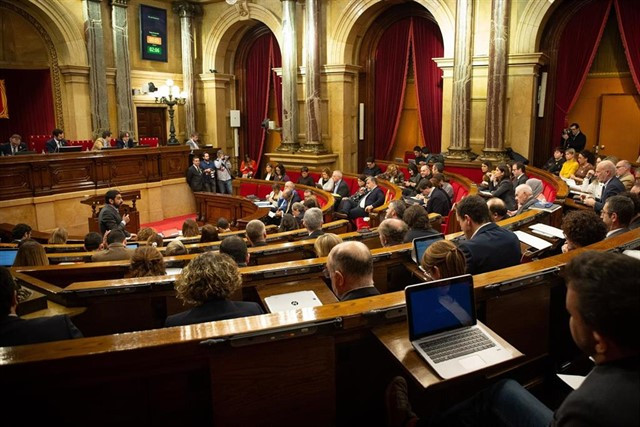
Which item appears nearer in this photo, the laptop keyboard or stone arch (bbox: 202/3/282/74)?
the laptop keyboard

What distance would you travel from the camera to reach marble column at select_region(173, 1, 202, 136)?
1375 centimetres

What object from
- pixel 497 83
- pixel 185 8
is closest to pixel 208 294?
pixel 497 83

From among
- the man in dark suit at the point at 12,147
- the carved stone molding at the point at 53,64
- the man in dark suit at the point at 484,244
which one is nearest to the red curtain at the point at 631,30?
the man in dark suit at the point at 484,244

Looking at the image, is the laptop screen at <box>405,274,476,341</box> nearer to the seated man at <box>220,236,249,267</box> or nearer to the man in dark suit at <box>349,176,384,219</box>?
the seated man at <box>220,236,249,267</box>

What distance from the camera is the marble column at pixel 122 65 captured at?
12.2 metres

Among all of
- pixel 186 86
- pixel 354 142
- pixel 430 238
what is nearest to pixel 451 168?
pixel 354 142

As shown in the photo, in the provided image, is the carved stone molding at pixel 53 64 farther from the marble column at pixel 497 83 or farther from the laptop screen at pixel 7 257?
the marble column at pixel 497 83

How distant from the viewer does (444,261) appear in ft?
8.90

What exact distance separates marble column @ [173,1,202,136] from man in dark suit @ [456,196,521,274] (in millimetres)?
11629

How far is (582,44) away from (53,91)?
11.0 m

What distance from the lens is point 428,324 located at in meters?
2.03

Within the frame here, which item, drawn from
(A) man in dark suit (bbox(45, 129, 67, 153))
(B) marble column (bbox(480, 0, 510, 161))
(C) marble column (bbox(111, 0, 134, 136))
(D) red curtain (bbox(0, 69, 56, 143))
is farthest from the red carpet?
(B) marble column (bbox(480, 0, 510, 161))

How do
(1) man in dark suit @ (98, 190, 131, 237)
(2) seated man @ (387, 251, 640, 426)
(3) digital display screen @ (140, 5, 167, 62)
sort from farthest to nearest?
(3) digital display screen @ (140, 5, 167, 62) < (1) man in dark suit @ (98, 190, 131, 237) < (2) seated man @ (387, 251, 640, 426)

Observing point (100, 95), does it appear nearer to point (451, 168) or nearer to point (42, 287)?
point (451, 168)
